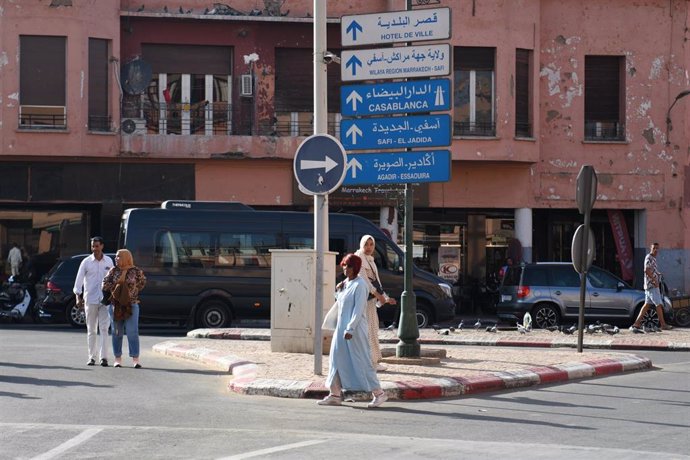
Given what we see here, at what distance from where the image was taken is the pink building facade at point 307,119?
3042 cm

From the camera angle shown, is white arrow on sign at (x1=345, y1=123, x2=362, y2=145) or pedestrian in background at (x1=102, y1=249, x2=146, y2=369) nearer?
white arrow on sign at (x1=345, y1=123, x2=362, y2=145)

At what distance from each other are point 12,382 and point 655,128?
78.3ft

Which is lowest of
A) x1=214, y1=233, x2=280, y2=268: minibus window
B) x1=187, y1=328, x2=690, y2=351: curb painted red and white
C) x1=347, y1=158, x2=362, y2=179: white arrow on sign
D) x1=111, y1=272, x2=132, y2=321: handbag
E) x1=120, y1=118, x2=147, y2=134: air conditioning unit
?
x1=187, y1=328, x2=690, y2=351: curb painted red and white

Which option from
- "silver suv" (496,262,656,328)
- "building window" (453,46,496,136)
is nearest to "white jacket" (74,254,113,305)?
"silver suv" (496,262,656,328)

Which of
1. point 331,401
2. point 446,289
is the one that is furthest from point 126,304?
point 446,289

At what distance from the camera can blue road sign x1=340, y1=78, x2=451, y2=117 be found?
51.4 ft

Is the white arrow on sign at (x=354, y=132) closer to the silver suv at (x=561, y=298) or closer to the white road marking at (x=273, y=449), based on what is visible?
the white road marking at (x=273, y=449)

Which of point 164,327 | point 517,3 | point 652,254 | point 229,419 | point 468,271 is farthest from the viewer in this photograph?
point 468,271

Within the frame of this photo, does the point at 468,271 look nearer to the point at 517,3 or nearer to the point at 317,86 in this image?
the point at 517,3

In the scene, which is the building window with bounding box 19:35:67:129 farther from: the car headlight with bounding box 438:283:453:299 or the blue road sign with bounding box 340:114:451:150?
the blue road sign with bounding box 340:114:451:150

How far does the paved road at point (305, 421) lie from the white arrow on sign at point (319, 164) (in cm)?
279

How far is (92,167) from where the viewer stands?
31234 millimetres

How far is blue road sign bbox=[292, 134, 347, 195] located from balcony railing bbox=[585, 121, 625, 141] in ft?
69.4

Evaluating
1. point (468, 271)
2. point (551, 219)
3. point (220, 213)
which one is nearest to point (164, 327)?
point (220, 213)
